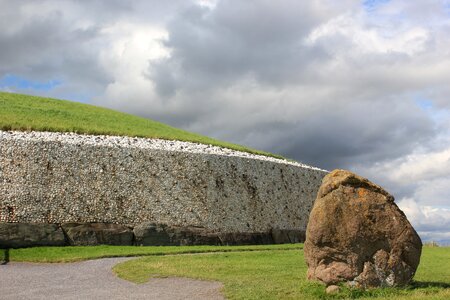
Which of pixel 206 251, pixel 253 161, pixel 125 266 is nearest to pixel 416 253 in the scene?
pixel 125 266

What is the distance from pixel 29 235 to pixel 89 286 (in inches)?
373

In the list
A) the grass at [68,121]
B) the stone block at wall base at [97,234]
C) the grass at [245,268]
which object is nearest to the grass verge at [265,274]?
the grass at [245,268]

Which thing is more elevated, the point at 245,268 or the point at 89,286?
the point at 245,268

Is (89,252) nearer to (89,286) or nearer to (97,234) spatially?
(97,234)

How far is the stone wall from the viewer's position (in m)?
24.2

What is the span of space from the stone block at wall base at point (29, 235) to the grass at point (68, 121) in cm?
689

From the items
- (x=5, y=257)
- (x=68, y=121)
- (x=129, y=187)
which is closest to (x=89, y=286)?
(x=5, y=257)

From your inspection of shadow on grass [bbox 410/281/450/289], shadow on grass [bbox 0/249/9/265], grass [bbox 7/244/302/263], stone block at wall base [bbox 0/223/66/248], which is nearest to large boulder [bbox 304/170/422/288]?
shadow on grass [bbox 410/281/450/289]

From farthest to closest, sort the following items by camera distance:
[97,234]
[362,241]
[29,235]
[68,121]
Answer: [68,121] → [97,234] → [29,235] → [362,241]

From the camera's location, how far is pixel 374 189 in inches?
539

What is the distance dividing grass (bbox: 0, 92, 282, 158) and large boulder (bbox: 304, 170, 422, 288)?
782 inches

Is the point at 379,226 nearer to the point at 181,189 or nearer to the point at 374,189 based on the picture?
the point at 374,189

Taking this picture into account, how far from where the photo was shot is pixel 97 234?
24141 mm

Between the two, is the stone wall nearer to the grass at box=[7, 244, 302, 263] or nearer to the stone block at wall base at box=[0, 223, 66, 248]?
the stone block at wall base at box=[0, 223, 66, 248]
